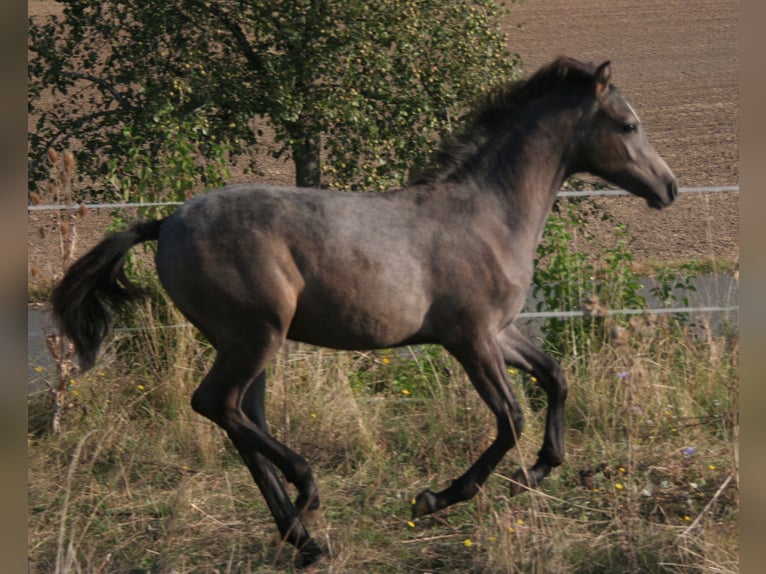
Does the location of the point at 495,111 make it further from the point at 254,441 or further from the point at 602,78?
the point at 254,441

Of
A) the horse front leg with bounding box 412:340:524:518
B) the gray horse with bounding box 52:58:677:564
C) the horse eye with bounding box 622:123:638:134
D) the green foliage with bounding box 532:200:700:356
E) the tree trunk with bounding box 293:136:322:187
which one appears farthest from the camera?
the tree trunk with bounding box 293:136:322:187

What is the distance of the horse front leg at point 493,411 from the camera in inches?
185

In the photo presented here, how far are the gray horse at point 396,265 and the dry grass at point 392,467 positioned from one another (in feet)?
0.90

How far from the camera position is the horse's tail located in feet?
15.7

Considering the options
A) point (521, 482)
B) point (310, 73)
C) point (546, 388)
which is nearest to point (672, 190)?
point (546, 388)

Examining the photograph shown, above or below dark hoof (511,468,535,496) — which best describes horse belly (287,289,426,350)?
above

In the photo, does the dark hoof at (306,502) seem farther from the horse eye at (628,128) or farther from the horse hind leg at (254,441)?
the horse eye at (628,128)

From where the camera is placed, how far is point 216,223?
4570mm

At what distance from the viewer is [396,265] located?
15.3ft

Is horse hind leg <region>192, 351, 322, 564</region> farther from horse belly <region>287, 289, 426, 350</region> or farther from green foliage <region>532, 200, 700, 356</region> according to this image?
green foliage <region>532, 200, 700, 356</region>

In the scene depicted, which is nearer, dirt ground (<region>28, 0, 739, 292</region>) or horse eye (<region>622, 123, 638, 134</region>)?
horse eye (<region>622, 123, 638, 134</region>)

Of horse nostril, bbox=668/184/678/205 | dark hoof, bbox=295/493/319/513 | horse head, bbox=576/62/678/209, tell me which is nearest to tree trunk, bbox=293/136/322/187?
horse head, bbox=576/62/678/209

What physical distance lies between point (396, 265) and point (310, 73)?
501 centimetres

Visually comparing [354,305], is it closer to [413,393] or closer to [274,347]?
[274,347]
